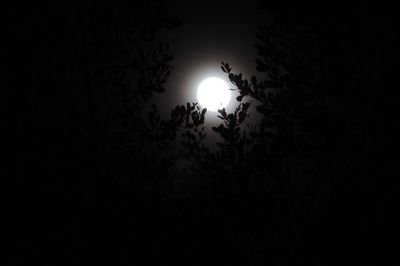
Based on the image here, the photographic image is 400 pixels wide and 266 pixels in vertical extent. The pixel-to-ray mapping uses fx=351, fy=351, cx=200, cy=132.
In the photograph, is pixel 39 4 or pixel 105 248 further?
pixel 39 4

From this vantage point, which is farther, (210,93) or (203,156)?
(210,93)

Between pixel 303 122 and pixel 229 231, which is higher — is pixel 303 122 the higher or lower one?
the higher one

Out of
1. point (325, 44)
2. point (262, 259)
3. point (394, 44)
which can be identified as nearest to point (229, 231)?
point (262, 259)

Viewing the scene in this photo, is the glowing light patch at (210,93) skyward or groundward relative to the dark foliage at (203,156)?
skyward

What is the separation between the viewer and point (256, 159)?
326cm

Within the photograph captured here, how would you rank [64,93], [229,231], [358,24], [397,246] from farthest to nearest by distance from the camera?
[64,93] < [229,231] < [358,24] < [397,246]

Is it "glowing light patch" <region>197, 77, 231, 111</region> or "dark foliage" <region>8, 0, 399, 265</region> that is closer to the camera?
"dark foliage" <region>8, 0, 399, 265</region>

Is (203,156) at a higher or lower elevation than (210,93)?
lower

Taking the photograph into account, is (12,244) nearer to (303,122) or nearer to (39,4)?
(39,4)

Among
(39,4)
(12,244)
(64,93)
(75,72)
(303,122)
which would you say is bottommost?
(12,244)

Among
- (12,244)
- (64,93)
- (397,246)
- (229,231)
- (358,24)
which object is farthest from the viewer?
(64,93)

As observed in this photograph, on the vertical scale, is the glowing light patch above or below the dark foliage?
above

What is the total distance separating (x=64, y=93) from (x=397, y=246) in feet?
11.7

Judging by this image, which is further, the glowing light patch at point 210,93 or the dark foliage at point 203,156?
the glowing light patch at point 210,93
